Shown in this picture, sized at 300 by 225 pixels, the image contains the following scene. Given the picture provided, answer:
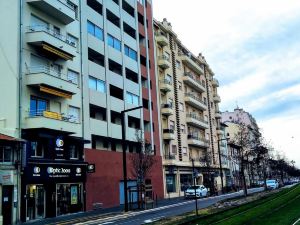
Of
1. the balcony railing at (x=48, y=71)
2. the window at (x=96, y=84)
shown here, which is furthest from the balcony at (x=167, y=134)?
the balcony railing at (x=48, y=71)

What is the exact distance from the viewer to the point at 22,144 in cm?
2997

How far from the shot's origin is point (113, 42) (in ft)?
155

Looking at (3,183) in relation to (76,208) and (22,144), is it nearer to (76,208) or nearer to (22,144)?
(22,144)

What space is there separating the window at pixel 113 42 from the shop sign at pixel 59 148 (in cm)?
1579

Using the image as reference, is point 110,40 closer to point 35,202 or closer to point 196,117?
point 35,202

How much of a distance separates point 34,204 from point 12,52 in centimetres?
1145

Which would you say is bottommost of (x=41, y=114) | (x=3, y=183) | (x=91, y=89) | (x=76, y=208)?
(x=76, y=208)

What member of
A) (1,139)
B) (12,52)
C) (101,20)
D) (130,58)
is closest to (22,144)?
(1,139)

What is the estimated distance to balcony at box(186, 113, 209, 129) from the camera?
67.0 meters

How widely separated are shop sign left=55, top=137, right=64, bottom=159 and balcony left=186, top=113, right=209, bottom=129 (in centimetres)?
3501

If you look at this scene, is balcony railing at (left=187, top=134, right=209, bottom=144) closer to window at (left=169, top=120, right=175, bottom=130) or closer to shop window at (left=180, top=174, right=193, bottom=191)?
window at (left=169, top=120, right=175, bottom=130)

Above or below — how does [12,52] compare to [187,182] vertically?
above

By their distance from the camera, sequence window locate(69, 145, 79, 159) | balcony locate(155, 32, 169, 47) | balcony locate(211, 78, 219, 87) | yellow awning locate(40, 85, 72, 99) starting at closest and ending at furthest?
yellow awning locate(40, 85, 72, 99), window locate(69, 145, 79, 159), balcony locate(155, 32, 169, 47), balcony locate(211, 78, 219, 87)

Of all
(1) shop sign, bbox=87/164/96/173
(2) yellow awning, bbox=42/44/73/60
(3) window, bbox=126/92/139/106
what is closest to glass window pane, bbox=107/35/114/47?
(3) window, bbox=126/92/139/106
